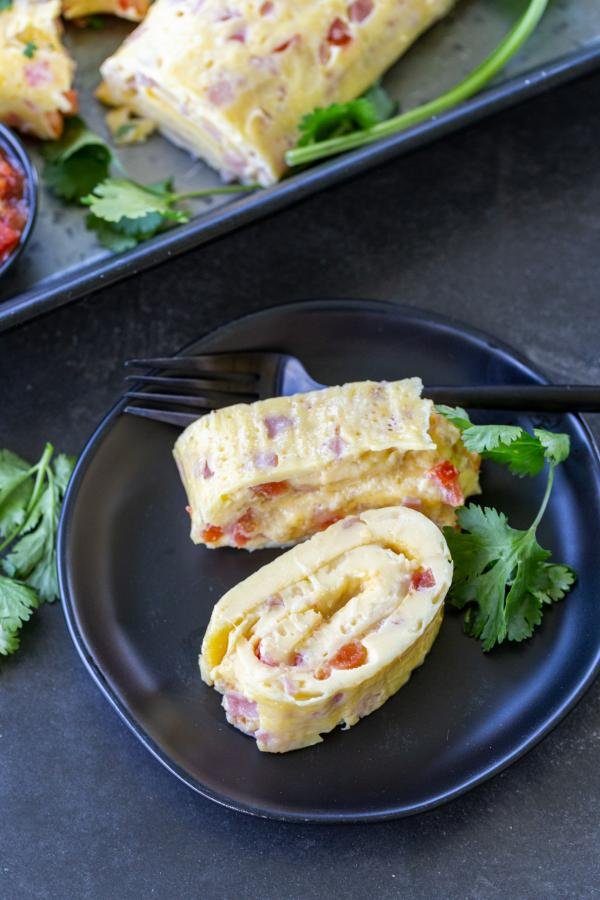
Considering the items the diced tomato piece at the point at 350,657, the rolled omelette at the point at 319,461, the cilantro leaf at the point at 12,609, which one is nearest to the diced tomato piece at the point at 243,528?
the rolled omelette at the point at 319,461

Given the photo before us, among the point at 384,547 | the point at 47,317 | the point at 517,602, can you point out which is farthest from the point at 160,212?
the point at 517,602

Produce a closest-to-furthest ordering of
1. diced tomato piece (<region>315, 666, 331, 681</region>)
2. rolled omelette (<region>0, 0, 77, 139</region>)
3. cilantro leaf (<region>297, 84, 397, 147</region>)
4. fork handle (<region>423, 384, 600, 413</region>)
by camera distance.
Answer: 1. diced tomato piece (<region>315, 666, 331, 681</region>)
2. fork handle (<region>423, 384, 600, 413</region>)
3. cilantro leaf (<region>297, 84, 397, 147</region>)
4. rolled omelette (<region>0, 0, 77, 139</region>)

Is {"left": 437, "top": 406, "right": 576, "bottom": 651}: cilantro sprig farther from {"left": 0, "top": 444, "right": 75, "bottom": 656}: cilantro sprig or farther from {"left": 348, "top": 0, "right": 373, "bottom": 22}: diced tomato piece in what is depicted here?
{"left": 348, "top": 0, "right": 373, "bottom": 22}: diced tomato piece

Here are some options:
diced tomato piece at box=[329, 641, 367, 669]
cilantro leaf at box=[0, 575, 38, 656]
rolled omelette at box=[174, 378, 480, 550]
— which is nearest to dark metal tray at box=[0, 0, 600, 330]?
rolled omelette at box=[174, 378, 480, 550]

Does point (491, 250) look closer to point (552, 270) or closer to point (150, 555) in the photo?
point (552, 270)

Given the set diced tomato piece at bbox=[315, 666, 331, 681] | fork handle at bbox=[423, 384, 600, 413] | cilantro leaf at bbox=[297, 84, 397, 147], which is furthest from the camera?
cilantro leaf at bbox=[297, 84, 397, 147]

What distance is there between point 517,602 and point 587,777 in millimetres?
503

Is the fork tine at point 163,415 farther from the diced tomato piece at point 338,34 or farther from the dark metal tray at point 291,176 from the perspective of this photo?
the diced tomato piece at point 338,34

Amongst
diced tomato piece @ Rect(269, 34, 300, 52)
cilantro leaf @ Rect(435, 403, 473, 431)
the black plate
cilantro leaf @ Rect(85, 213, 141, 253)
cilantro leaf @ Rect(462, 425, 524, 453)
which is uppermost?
diced tomato piece @ Rect(269, 34, 300, 52)

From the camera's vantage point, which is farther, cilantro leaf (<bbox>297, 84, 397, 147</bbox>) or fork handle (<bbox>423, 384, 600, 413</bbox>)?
cilantro leaf (<bbox>297, 84, 397, 147</bbox>)

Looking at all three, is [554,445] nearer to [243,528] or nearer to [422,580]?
[422,580]

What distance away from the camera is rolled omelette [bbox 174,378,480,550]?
2.71 meters

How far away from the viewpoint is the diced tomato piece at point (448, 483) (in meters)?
2.75

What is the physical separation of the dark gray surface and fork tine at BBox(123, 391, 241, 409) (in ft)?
1.08
